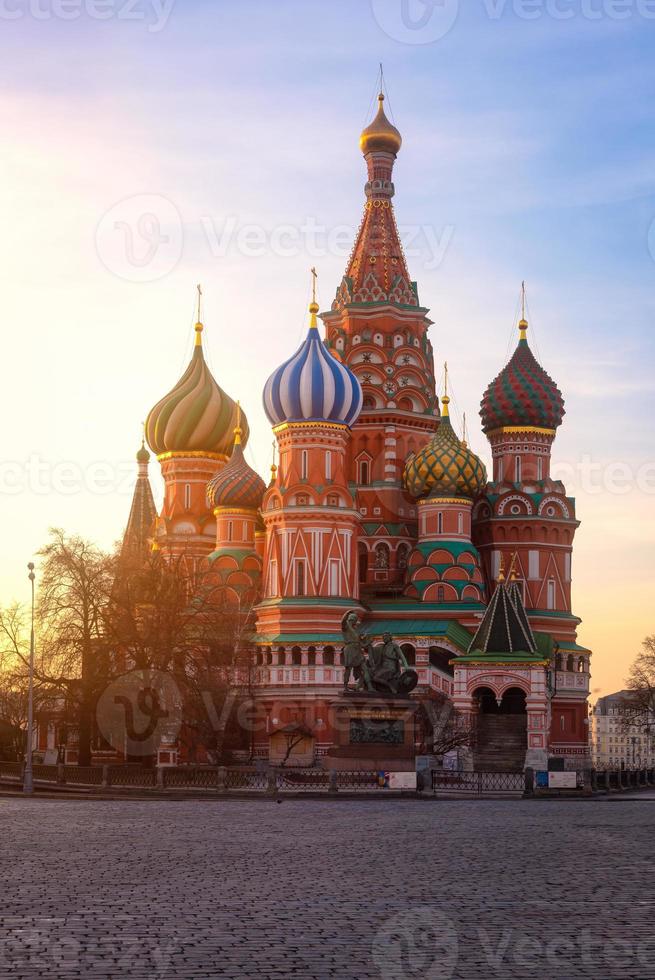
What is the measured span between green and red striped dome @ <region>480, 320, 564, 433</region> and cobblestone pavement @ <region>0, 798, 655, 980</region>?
50599mm

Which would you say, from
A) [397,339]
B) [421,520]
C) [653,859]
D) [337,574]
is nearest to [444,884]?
[653,859]

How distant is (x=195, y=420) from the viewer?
77.3 m

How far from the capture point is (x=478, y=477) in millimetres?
69438

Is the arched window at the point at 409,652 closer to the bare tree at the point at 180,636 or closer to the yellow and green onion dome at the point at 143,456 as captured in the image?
the bare tree at the point at 180,636

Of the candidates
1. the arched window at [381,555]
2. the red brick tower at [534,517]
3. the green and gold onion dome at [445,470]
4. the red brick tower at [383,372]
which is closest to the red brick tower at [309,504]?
the green and gold onion dome at [445,470]

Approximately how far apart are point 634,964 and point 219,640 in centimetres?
4310

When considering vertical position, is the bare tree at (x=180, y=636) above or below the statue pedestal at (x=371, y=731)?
above

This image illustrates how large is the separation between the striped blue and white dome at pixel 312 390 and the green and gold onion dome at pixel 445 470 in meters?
4.49

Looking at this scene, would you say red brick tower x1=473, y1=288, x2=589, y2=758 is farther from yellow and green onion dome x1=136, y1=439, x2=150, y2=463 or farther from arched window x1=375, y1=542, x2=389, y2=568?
yellow and green onion dome x1=136, y1=439, x2=150, y2=463

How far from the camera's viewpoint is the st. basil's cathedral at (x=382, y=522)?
203 feet

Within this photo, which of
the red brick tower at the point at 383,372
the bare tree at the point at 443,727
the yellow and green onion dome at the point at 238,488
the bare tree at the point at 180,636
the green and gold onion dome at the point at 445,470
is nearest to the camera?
the bare tree at the point at 180,636

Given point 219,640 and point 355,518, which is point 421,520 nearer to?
point 355,518

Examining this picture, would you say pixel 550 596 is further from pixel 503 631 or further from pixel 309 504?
pixel 309 504

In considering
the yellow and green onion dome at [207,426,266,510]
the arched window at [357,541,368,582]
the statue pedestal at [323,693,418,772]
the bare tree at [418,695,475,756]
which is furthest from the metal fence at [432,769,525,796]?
the yellow and green onion dome at [207,426,266,510]
